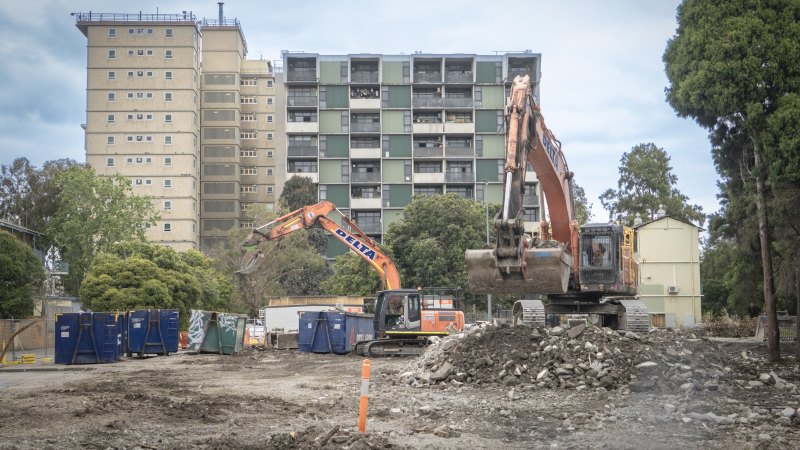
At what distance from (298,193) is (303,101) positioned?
12812 mm

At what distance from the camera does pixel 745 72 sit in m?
27.1

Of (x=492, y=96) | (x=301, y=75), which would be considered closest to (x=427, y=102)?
(x=492, y=96)

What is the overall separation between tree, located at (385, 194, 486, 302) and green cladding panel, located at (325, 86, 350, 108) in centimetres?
3120

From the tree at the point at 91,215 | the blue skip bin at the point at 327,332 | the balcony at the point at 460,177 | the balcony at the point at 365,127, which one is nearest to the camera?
the blue skip bin at the point at 327,332

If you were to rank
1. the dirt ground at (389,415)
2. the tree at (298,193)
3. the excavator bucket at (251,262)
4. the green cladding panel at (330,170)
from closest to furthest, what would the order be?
the dirt ground at (389,415), the excavator bucket at (251,262), the tree at (298,193), the green cladding panel at (330,170)

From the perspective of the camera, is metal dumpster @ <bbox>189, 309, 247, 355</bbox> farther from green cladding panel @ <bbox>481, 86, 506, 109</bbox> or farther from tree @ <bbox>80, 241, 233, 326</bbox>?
green cladding panel @ <bbox>481, 86, 506, 109</bbox>

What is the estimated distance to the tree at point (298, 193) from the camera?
85.1 meters

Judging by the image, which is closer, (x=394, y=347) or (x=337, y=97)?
(x=394, y=347)

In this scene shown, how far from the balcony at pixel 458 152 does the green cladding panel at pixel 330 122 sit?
11697 mm

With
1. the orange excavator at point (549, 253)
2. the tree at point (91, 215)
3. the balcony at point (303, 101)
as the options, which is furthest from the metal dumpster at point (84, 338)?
the balcony at point (303, 101)

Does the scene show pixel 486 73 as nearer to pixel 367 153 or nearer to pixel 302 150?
pixel 367 153

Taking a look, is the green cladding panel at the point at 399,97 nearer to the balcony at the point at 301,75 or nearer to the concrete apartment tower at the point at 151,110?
the balcony at the point at 301,75

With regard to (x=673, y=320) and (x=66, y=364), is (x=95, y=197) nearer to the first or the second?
(x=66, y=364)

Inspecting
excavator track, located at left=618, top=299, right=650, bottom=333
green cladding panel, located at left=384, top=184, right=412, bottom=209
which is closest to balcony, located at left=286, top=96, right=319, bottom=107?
green cladding panel, located at left=384, top=184, right=412, bottom=209
